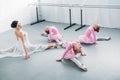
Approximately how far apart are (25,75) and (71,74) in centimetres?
75

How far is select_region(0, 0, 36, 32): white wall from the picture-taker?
19.2ft

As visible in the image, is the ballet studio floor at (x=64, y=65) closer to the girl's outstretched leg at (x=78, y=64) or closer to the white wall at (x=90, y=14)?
the girl's outstretched leg at (x=78, y=64)

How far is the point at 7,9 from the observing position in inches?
234

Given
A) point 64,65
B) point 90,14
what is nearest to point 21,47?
point 64,65

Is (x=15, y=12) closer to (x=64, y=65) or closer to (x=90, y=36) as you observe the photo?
(x=90, y=36)

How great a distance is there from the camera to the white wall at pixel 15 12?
230 inches

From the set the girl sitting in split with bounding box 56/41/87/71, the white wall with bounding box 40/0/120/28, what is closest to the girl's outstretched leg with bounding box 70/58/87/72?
the girl sitting in split with bounding box 56/41/87/71

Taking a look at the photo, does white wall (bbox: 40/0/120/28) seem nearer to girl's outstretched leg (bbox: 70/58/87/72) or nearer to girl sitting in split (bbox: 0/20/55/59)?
girl sitting in split (bbox: 0/20/55/59)

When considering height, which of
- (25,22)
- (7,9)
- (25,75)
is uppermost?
(7,9)

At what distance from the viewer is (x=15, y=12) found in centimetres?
620

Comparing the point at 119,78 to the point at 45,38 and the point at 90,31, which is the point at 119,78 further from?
the point at 45,38

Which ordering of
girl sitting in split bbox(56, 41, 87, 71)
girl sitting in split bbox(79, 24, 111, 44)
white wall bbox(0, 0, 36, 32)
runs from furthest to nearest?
white wall bbox(0, 0, 36, 32) → girl sitting in split bbox(79, 24, 111, 44) → girl sitting in split bbox(56, 41, 87, 71)

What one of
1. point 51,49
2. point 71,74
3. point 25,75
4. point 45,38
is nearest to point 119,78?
point 71,74

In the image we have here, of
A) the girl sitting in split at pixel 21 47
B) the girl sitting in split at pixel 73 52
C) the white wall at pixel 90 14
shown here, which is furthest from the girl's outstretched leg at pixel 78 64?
the white wall at pixel 90 14
